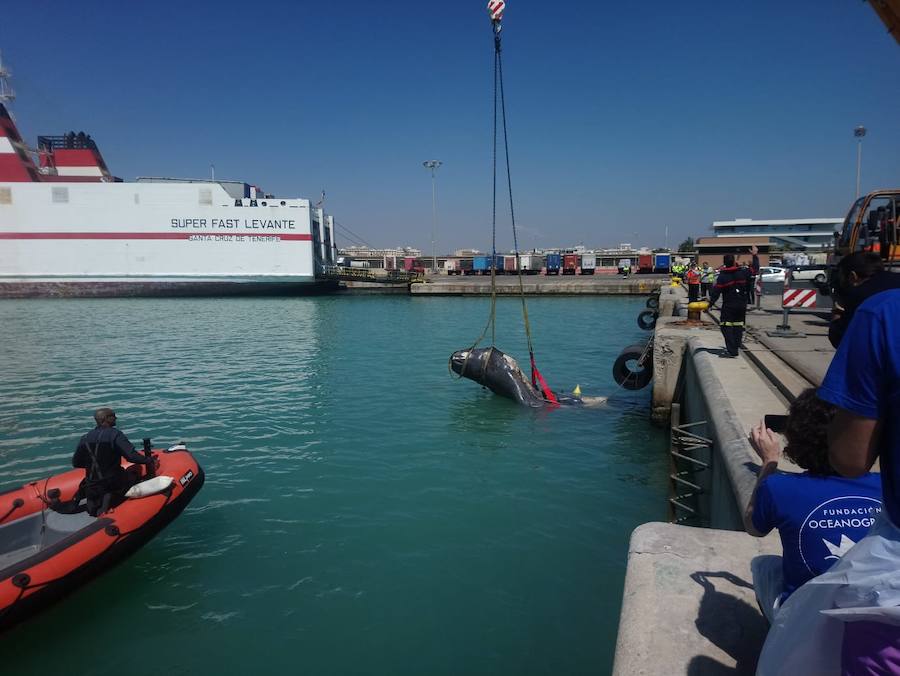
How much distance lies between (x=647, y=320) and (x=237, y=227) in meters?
32.6

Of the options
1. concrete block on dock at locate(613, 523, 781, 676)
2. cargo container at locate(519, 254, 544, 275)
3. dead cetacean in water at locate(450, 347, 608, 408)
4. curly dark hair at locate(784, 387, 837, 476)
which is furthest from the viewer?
cargo container at locate(519, 254, 544, 275)

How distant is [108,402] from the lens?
1262 cm

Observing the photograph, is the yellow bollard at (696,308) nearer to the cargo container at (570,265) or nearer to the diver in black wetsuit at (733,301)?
the diver in black wetsuit at (733,301)

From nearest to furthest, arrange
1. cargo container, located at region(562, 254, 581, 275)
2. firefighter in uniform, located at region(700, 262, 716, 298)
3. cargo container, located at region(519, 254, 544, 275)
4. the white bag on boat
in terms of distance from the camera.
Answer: the white bag on boat, firefighter in uniform, located at region(700, 262, 716, 298), cargo container, located at region(562, 254, 581, 275), cargo container, located at region(519, 254, 544, 275)

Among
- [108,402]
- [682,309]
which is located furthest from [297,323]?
[682,309]

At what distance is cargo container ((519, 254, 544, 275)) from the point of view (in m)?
64.2

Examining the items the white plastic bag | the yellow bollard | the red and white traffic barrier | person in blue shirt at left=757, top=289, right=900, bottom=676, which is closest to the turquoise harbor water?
the yellow bollard

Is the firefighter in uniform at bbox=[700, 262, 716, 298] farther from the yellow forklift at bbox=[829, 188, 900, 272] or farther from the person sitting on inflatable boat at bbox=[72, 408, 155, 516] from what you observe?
the person sitting on inflatable boat at bbox=[72, 408, 155, 516]

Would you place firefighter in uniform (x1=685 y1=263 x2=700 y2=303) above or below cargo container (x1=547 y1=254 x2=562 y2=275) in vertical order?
below

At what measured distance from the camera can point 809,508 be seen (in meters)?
2.20

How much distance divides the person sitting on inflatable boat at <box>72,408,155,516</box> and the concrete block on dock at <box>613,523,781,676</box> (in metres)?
5.29

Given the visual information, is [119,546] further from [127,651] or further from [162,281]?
[162,281]

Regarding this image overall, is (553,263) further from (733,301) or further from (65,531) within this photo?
(65,531)

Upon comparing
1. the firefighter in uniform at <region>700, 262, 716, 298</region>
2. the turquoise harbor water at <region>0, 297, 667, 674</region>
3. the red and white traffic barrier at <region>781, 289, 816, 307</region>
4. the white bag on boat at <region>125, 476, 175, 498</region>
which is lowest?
the turquoise harbor water at <region>0, 297, 667, 674</region>
